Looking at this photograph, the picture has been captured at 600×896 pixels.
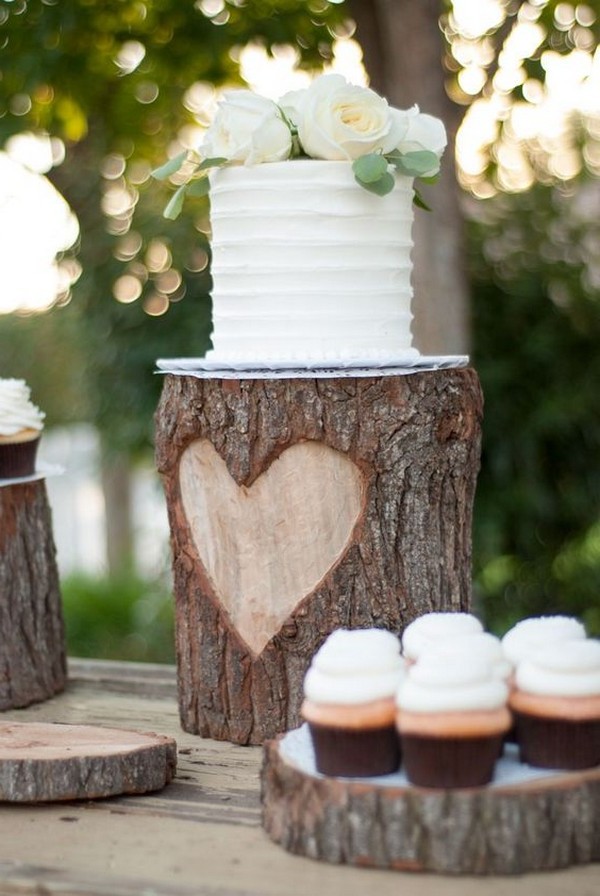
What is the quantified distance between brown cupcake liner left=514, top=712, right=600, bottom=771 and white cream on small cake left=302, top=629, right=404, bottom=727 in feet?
0.67

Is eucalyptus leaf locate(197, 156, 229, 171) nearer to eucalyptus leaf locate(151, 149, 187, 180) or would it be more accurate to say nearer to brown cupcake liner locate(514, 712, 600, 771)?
eucalyptus leaf locate(151, 149, 187, 180)

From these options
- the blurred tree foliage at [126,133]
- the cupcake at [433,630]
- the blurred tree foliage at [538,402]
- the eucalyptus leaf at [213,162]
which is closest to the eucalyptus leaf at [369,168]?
the eucalyptus leaf at [213,162]

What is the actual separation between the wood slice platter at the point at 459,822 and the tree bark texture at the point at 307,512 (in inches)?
26.4

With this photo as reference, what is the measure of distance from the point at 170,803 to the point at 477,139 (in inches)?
104

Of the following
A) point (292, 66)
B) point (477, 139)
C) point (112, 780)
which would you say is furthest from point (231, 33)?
point (112, 780)

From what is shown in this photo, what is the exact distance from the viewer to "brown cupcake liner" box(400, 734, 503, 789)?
166 centimetres

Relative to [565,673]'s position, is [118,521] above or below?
below

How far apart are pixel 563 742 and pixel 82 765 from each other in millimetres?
791

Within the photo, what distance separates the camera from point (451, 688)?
167 centimetres

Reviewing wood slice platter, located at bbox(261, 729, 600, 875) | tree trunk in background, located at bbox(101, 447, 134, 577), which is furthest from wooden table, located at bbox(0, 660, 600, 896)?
tree trunk in background, located at bbox(101, 447, 134, 577)

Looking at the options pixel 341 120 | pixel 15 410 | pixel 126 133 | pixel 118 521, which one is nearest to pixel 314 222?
pixel 341 120

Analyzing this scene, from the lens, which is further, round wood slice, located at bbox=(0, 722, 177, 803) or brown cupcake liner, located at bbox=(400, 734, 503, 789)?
round wood slice, located at bbox=(0, 722, 177, 803)

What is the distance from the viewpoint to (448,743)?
5.44 feet

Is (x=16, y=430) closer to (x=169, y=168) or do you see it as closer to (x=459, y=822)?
(x=169, y=168)
